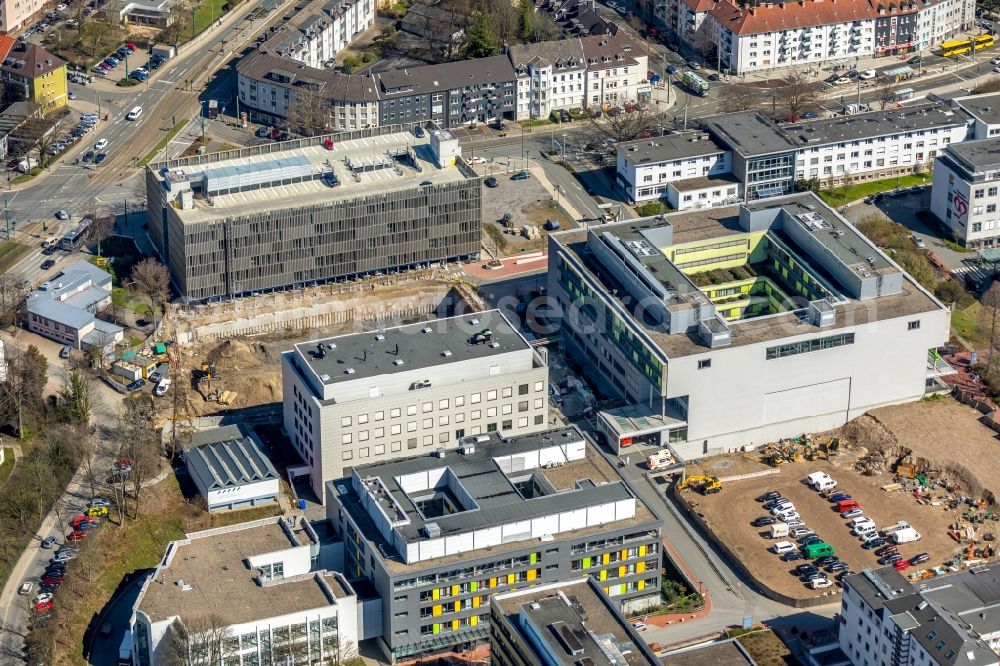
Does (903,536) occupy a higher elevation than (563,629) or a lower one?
lower

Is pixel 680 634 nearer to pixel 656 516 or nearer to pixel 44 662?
pixel 656 516

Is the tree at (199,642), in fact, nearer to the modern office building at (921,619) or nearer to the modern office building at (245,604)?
the modern office building at (245,604)

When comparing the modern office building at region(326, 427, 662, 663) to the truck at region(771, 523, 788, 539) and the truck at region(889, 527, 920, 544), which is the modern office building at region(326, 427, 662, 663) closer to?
the truck at region(771, 523, 788, 539)

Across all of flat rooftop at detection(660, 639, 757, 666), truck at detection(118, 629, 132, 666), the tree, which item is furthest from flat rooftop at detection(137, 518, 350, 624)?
flat rooftop at detection(660, 639, 757, 666)

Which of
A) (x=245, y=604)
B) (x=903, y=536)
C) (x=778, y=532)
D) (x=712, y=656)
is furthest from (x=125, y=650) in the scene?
(x=903, y=536)

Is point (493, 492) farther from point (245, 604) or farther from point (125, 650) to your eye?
point (125, 650)

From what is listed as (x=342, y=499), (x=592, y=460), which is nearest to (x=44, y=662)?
(x=342, y=499)
